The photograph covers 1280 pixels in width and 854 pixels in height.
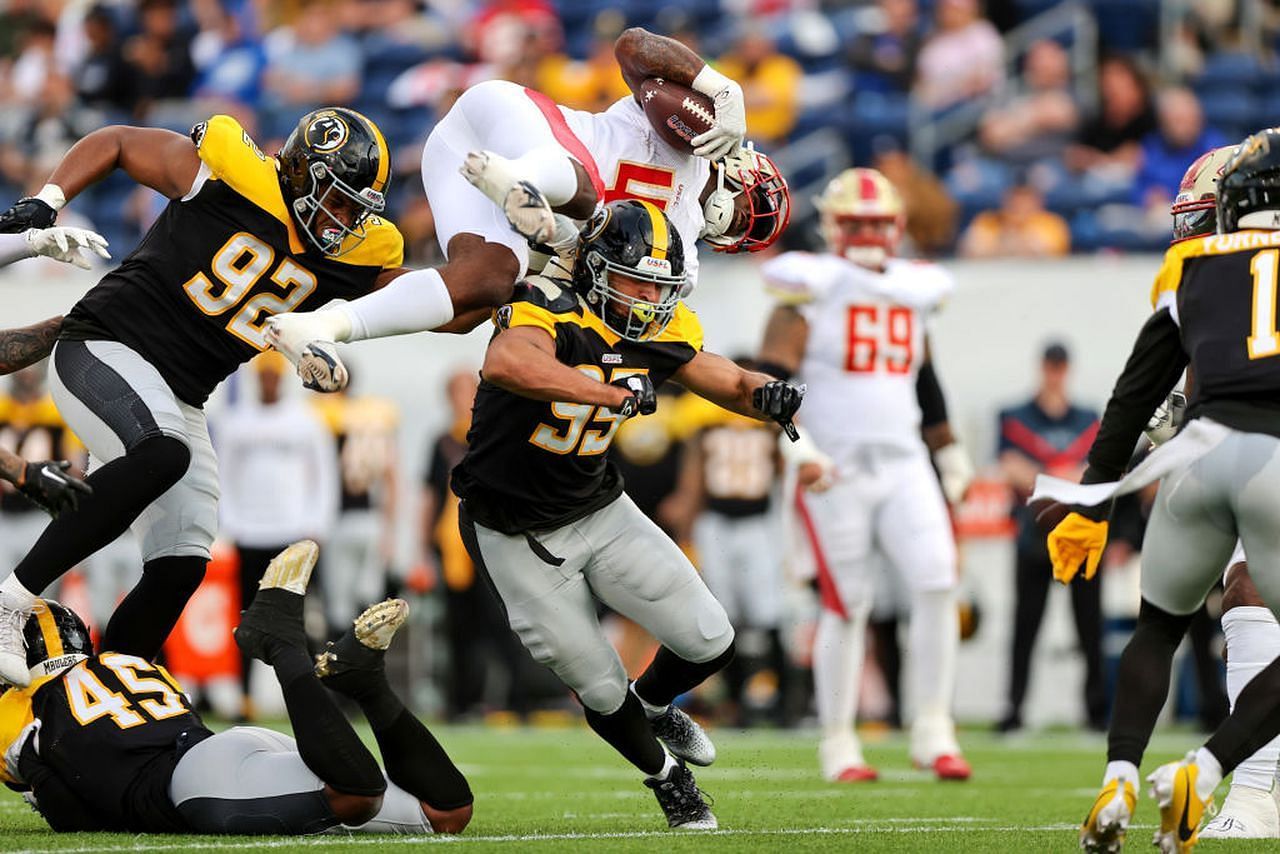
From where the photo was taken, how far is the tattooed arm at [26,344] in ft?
18.1

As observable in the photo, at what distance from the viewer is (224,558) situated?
1101 centimetres

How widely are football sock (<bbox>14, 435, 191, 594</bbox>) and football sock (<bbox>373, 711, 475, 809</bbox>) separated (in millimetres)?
894

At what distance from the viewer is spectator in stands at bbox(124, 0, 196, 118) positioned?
47.2ft

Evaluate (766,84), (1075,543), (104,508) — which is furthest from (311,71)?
(1075,543)

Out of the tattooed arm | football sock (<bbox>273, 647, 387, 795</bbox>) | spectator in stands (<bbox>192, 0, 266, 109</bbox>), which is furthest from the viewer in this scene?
spectator in stands (<bbox>192, 0, 266, 109</bbox>)

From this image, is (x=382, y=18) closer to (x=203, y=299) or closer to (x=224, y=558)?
(x=224, y=558)

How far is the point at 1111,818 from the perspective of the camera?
409 centimetres

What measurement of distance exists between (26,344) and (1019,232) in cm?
714

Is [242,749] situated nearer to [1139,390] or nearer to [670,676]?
[670,676]

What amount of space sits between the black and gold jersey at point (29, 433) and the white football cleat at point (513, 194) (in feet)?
19.5

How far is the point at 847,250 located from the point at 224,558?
462 centimetres

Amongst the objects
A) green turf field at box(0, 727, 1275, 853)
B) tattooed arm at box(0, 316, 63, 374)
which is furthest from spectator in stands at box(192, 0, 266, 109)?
tattooed arm at box(0, 316, 63, 374)

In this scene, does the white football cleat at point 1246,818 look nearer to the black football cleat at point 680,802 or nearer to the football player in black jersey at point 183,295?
the black football cleat at point 680,802

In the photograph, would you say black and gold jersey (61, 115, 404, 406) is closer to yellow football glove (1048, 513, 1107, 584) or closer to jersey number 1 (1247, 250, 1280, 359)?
yellow football glove (1048, 513, 1107, 584)
